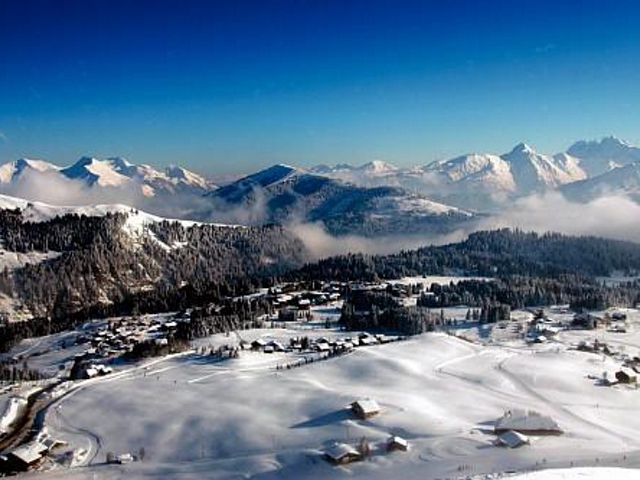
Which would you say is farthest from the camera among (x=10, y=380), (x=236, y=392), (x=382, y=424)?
(x=10, y=380)

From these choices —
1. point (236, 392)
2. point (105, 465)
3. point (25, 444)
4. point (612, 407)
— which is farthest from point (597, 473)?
point (25, 444)

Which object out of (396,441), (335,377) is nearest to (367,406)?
(396,441)

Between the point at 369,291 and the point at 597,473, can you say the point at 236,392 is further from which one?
the point at 369,291

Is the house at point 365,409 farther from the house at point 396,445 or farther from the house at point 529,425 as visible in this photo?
the house at point 529,425

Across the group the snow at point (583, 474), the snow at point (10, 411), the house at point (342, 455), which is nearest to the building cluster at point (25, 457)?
the snow at point (10, 411)

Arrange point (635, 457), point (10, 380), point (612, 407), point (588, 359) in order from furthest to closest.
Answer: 1. point (10, 380)
2. point (588, 359)
3. point (612, 407)
4. point (635, 457)

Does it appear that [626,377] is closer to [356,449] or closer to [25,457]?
[356,449]
